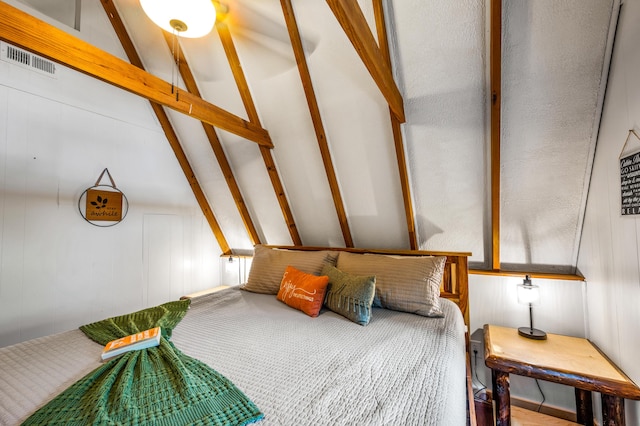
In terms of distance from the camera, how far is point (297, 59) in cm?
204

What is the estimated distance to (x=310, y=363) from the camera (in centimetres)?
121

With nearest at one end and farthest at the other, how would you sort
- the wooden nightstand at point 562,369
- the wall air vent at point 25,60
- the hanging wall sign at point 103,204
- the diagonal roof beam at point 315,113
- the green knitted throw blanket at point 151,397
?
the green knitted throw blanket at point 151,397 < the wooden nightstand at point 562,369 < the diagonal roof beam at point 315,113 < the wall air vent at point 25,60 < the hanging wall sign at point 103,204

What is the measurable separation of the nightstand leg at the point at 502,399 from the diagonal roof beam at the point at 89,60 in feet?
8.37

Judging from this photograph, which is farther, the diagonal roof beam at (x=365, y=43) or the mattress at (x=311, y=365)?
the diagonal roof beam at (x=365, y=43)

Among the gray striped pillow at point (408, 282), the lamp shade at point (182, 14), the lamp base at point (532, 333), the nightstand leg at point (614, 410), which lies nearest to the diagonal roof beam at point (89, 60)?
the lamp shade at point (182, 14)

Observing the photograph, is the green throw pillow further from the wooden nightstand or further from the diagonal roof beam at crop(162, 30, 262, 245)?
the diagonal roof beam at crop(162, 30, 262, 245)

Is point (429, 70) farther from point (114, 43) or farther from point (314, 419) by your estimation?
point (114, 43)

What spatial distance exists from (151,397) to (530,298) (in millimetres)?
2264

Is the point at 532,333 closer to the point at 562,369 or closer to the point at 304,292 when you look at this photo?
the point at 562,369

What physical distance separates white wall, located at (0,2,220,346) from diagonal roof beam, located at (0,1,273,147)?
1.32 m

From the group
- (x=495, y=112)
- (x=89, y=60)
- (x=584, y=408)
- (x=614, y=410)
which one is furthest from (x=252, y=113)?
(x=584, y=408)

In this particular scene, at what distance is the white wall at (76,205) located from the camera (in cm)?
215

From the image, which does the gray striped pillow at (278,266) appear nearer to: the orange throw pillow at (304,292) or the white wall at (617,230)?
the orange throw pillow at (304,292)

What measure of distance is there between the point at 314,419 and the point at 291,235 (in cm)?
230
